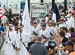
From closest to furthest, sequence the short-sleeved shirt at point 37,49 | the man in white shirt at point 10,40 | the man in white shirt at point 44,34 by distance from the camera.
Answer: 1. the short-sleeved shirt at point 37,49
2. the man in white shirt at point 44,34
3. the man in white shirt at point 10,40

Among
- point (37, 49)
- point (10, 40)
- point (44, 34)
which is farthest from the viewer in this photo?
point (10, 40)

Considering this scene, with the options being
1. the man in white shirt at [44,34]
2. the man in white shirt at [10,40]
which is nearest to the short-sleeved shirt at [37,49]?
the man in white shirt at [44,34]

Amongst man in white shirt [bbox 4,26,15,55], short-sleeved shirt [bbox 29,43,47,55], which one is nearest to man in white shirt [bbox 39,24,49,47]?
man in white shirt [bbox 4,26,15,55]

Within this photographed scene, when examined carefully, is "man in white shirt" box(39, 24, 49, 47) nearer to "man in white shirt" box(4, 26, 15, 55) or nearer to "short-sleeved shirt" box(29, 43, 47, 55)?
"man in white shirt" box(4, 26, 15, 55)

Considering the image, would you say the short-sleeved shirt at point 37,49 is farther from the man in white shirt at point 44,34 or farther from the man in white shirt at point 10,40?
the man in white shirt at point 10,40

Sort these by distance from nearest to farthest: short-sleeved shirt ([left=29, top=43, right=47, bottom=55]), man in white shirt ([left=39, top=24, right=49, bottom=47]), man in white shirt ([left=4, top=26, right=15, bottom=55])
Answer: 1. short-sleeved shirt ([left=29, top=43, right=47, bottom=55])
2. man in white shirt ([left=39, top=24, right=49, bottom=47])
3. man in white shirt ([left=4, top=26, right=15, bottom=55])

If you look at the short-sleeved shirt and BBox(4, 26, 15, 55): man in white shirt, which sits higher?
the short-sleeved shirt

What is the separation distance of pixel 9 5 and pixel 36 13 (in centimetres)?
648

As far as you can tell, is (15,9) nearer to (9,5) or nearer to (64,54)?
(9,5)

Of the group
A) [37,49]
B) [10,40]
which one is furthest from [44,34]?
[37,49]

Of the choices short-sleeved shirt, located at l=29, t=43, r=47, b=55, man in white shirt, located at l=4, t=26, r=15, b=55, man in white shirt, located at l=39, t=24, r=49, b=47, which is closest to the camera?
short-sleeved shirt, located at l=29, t=43, r=47, b=55

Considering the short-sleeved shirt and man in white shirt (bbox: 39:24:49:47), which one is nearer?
the short-sleeved shirt

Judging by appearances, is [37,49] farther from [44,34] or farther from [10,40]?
[10,40]

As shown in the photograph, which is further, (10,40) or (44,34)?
(10,40)
